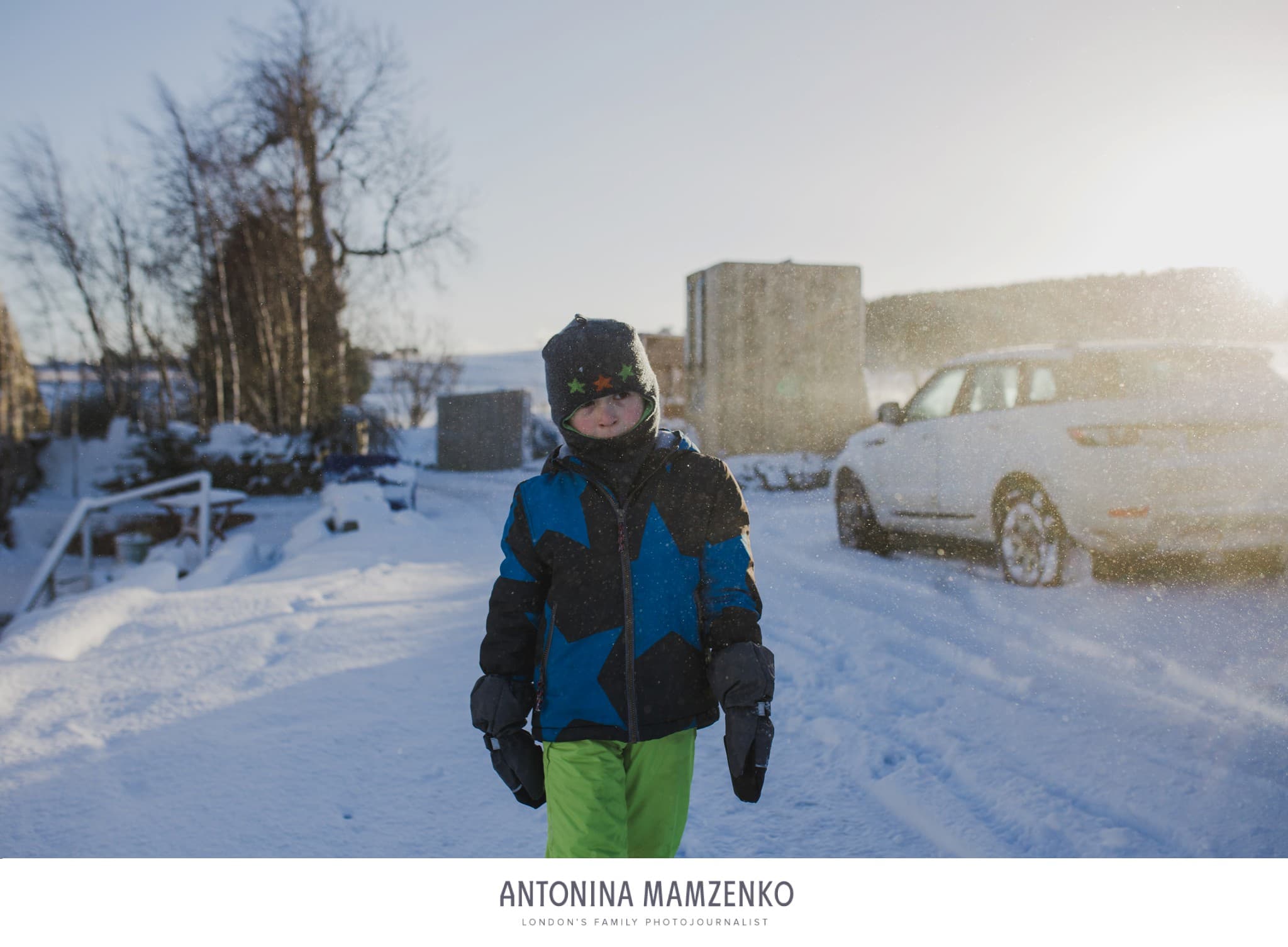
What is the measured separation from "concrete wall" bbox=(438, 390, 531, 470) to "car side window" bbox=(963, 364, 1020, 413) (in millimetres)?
9369

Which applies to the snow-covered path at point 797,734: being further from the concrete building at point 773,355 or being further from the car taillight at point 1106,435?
the concrete building at point 773,355

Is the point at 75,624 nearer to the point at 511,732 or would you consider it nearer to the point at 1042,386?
the point at 511,732

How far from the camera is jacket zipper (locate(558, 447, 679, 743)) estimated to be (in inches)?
55.7

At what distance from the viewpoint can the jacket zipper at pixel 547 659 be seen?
1.45m

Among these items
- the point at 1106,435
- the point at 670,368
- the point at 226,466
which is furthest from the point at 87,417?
the point at 1106,435

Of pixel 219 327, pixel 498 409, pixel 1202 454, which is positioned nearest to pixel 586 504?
pixel 1202 454

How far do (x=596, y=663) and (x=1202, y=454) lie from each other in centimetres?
292

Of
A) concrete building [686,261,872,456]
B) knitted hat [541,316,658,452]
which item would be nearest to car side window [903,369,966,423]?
concrete building [686,261,872,456]

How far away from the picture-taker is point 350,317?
10.5 metres

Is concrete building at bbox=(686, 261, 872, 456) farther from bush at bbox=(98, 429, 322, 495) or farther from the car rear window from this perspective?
bush at bbox=(98, 429, 322, 495)

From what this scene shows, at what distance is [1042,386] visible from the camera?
13.3 ft

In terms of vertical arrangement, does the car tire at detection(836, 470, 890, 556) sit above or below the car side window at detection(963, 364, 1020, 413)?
below

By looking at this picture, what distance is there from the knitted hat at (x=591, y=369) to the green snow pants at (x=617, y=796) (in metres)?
0.56
